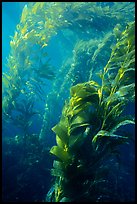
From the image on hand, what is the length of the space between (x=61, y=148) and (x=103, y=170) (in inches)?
33.8

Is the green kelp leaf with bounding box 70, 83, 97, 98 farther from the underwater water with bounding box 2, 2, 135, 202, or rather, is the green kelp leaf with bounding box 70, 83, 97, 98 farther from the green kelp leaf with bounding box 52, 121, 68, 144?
the green kelp leaf with bounding box 52, 121, 68, 144

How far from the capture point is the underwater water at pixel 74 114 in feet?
12.0

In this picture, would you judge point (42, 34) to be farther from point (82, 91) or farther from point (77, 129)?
point (77, 129)

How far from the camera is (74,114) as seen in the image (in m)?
3.77

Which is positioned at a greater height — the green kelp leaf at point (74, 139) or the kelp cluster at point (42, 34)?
the kelp cluster at point (42, 34)

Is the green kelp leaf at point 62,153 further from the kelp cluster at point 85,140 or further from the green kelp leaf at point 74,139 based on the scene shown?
the green kelp leaf at point 74,139

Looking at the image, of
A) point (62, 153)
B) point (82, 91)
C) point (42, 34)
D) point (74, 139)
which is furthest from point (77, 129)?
point (42, 34)

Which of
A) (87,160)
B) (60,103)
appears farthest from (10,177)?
(60,103)

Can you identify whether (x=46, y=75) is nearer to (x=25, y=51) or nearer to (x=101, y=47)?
(x=25, y=51)

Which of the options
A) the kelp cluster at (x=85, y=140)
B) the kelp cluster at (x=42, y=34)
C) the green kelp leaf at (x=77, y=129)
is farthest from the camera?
the kelp cluster at (x=42, y=34)

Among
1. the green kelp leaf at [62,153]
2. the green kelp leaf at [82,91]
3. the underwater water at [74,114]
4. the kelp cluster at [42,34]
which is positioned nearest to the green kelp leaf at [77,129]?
the underwater water at [74,114]

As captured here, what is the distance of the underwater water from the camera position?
366 cm

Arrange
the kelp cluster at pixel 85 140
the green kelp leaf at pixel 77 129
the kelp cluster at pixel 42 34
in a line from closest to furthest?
1. the kelp cluster at pixel 85 140
2. the green kelp leaf at pixel 77 129
3. the kelp cluster at pixel 42 34

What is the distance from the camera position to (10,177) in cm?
627
